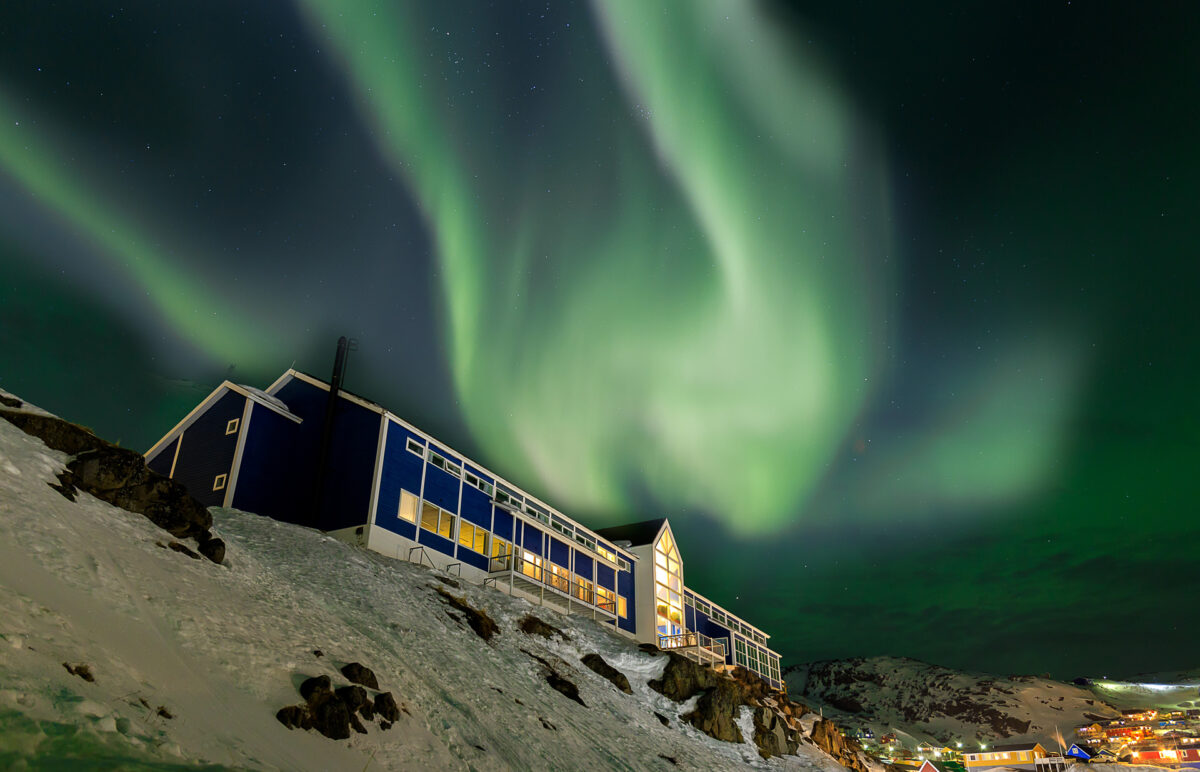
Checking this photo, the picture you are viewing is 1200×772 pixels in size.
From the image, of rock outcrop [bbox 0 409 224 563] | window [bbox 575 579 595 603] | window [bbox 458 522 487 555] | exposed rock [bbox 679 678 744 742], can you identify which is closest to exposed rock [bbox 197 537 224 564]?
rock outcrop [bbox 0 409 224 563]

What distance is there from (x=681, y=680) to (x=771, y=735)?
22.3 ft

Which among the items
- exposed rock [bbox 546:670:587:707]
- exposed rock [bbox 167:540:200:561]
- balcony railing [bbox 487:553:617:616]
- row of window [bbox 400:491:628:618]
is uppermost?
row of window [bbox 400:491:628:618]

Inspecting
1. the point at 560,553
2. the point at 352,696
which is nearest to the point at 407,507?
the point at 560,553

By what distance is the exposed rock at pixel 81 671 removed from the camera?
33.1 ft

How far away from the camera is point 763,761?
34.8m

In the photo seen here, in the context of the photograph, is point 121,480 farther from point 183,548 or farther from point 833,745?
point 833,745

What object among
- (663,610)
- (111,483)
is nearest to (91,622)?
(111,483)

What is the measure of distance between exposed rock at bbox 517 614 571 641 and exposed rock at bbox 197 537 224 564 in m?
15.4

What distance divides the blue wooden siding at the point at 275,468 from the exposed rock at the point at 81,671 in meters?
26.5

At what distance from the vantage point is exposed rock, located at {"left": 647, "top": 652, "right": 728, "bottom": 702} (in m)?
35.0

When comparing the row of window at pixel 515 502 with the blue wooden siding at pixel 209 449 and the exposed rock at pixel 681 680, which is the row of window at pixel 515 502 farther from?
the exposed rock at pixel 681 680

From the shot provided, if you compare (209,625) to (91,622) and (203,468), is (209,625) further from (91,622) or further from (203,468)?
(203,468)

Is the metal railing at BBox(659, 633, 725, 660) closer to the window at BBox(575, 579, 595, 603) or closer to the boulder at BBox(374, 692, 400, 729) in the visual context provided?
the window at BBox(575, 579, 595, 603)

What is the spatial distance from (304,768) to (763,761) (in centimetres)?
2948
